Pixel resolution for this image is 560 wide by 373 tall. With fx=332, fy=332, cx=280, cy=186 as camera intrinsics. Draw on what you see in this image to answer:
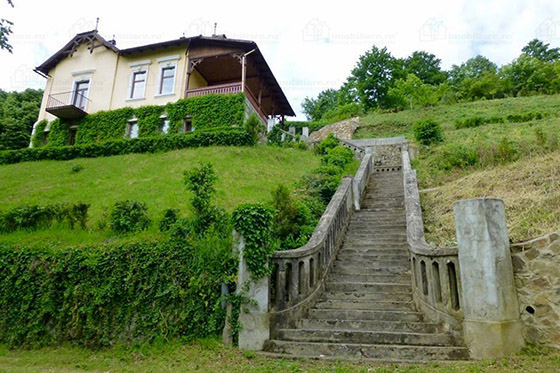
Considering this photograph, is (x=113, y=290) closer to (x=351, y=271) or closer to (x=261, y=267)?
(x=261, y=267)

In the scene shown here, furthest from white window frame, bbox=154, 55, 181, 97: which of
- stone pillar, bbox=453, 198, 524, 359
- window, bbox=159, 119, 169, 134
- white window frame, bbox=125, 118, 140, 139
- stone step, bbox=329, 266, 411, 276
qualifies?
stone pillar, bbox=453, 198, 524, 359

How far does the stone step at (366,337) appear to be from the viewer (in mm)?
4648

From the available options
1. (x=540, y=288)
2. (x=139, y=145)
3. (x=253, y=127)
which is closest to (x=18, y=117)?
(x=139, y=145)

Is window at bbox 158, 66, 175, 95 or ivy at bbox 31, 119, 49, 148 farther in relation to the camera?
ivy at bbox 31, 119, 49, 148

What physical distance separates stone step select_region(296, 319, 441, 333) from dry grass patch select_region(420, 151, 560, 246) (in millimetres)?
2141

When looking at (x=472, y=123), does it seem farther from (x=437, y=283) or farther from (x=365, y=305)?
(x=365, y=305)

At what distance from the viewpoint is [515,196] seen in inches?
308

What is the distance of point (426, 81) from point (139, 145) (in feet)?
127

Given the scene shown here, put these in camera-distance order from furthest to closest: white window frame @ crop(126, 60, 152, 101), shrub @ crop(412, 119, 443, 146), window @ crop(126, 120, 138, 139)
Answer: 1. white window frame @ crop(126, 60, 152, 101)
2. window @ crop(126, 120, 138, 139)
3. shrub @ crop(412, 119, 443, 146)

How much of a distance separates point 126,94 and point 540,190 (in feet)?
75.0

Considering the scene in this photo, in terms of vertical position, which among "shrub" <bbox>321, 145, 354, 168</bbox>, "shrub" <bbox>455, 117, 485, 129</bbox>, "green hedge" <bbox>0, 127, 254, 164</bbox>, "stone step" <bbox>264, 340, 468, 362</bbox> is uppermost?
"shrub" <bbox>455, 117, 485, 129</bbox>

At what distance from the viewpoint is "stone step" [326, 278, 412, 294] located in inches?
238

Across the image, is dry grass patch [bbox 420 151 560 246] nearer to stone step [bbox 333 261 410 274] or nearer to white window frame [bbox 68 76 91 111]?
stone step [bbox 333 261 410 274]

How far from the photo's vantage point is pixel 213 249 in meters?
5.45
